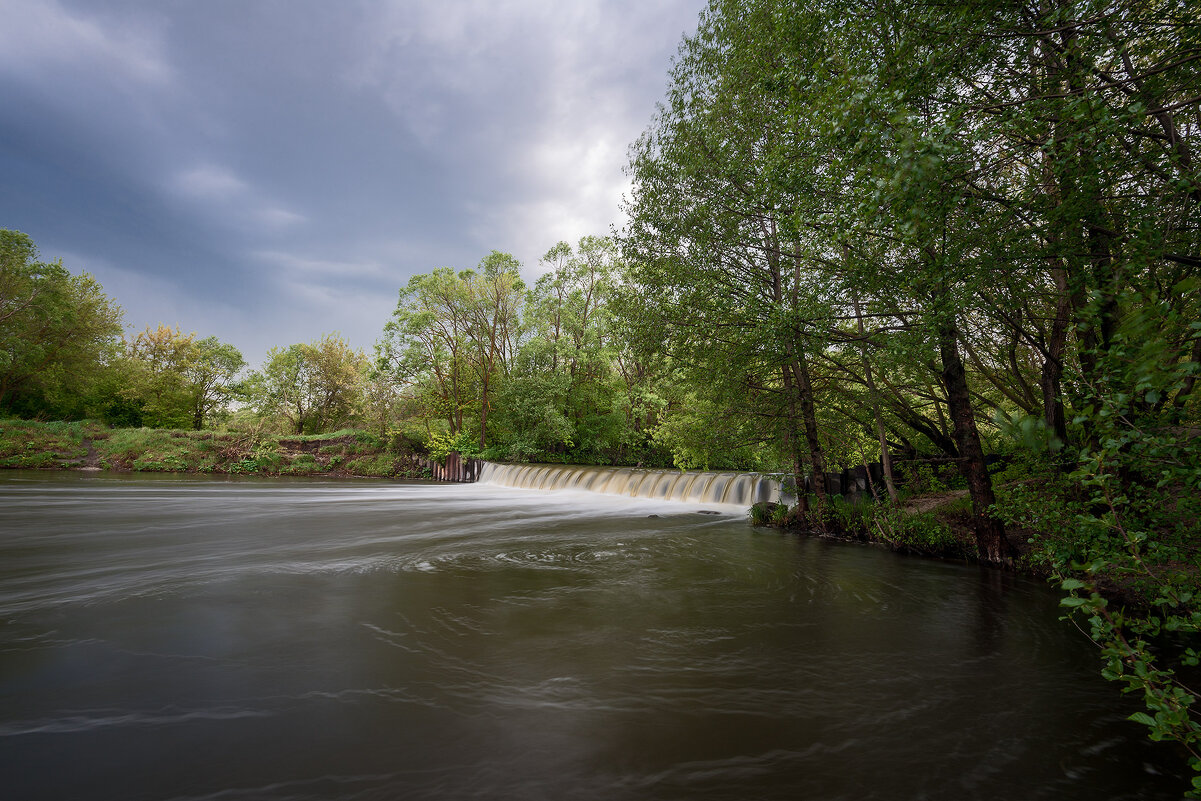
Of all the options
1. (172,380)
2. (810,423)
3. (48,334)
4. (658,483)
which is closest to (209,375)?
(172,380)

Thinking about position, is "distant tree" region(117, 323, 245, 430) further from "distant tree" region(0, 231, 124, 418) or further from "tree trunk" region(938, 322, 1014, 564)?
"tree trunk" region(938, 322, 1014, 564)

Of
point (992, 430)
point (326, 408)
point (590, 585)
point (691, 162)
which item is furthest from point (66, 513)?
point (326, 408)

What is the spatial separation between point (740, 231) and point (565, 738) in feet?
30.5

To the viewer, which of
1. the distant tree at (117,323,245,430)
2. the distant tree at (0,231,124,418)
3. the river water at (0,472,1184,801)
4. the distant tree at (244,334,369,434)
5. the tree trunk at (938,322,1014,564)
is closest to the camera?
the river water at (0,472,1184,801)

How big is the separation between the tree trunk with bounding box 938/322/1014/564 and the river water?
27.4 inches

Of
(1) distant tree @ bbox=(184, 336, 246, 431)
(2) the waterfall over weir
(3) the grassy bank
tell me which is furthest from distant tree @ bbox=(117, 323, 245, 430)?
(2) the waterfall over weir

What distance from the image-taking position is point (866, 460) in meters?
10.5

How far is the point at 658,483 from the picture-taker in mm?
18031

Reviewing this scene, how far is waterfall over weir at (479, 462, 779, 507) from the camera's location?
50.5 feet

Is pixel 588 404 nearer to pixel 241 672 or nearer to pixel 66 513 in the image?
pixel 66 513

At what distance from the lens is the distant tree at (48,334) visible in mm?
26391

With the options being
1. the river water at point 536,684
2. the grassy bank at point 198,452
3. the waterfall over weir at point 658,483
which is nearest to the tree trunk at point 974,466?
the river water at point 536,684

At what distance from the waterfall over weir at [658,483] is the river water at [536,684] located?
797 cm

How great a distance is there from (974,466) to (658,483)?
11.4 m
